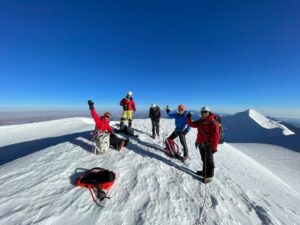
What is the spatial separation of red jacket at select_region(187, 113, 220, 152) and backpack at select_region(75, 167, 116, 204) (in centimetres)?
384

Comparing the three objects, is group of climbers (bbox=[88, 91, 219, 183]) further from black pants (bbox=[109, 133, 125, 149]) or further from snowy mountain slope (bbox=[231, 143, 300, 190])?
snowy mountain slope (bbox=[231, 143, 300, 190])

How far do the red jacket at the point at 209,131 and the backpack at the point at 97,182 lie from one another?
3843mm

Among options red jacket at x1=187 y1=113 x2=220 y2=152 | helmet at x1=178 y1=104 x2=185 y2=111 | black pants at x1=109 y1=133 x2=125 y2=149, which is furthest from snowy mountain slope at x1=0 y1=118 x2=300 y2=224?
helmet at x1=178 y1=104 x2=185 y2=111

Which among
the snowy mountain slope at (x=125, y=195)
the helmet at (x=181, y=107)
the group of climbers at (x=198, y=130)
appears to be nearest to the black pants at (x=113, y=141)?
the group of climbers at (x=198, y=130)

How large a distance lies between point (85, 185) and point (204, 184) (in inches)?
178

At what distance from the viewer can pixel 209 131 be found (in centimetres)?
613

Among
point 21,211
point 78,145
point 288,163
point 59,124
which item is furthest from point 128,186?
point 288,163

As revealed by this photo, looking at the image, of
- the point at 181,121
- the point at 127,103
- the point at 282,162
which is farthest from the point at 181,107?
the point at 282,162

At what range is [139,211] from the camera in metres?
4.31

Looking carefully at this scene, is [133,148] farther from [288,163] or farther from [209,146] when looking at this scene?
[288,163]

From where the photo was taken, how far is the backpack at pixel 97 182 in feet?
14.9

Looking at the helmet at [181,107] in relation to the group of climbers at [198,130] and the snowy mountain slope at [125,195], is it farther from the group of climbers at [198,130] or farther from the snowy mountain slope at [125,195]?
the snowy mountain slope at [125,195]

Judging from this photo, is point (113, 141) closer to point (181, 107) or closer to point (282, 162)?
point (181, 107)

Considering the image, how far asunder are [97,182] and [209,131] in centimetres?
446
